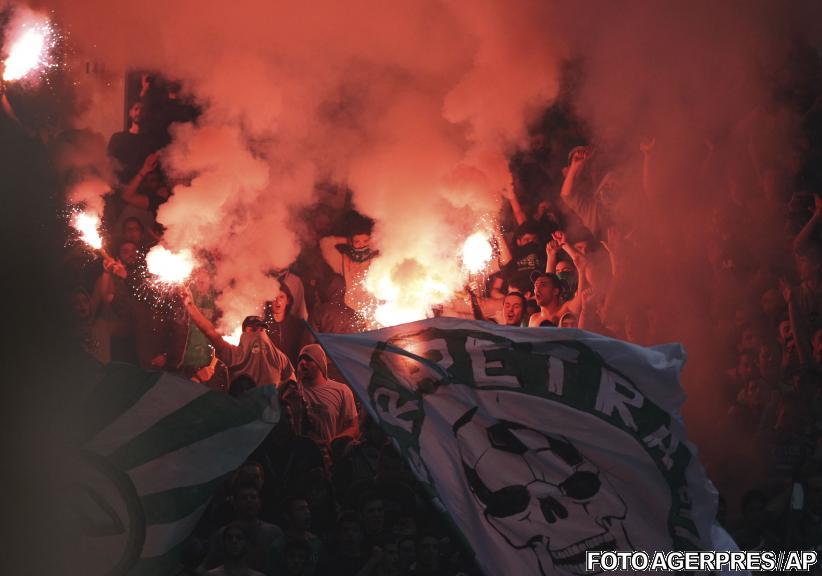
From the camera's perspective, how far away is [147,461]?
15.1ft

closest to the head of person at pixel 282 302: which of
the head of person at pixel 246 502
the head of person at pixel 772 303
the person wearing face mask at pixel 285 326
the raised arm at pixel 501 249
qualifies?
the person wearing face mask at pixel 285 326

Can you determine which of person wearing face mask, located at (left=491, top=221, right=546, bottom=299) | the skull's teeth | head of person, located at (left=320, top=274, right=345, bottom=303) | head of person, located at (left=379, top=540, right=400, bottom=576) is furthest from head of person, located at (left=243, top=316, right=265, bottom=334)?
the skull's teeth

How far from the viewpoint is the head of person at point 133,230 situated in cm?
1014

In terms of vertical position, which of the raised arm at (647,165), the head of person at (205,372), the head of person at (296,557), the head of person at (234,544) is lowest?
the head of person at (234,544)

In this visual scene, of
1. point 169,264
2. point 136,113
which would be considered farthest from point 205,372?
point 136,113

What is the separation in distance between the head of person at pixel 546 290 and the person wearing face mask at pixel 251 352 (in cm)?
239

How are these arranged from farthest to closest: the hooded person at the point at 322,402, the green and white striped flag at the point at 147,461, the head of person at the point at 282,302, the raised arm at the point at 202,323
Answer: the head of person at the point at 282,302 → the raised arm at the point at 202,323 → the hooded person at the point at 322,402 → the green and white striped flag at the point at 147,461

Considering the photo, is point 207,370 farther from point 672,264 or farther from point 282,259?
point 672,264

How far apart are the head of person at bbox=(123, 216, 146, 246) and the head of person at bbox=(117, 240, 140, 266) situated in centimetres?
4

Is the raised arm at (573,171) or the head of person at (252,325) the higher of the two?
the raised arm at (573,171)

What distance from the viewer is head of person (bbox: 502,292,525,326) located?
10766 millimetres

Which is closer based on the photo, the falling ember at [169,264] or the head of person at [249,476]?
the head of person at [249,476]

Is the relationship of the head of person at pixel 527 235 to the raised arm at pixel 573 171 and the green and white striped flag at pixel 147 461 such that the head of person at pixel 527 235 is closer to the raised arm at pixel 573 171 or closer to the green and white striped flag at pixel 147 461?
the raised arm at pixel 573 171

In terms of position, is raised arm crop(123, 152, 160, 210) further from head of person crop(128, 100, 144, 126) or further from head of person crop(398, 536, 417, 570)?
head of person crop(398, 536, 417, 570)
